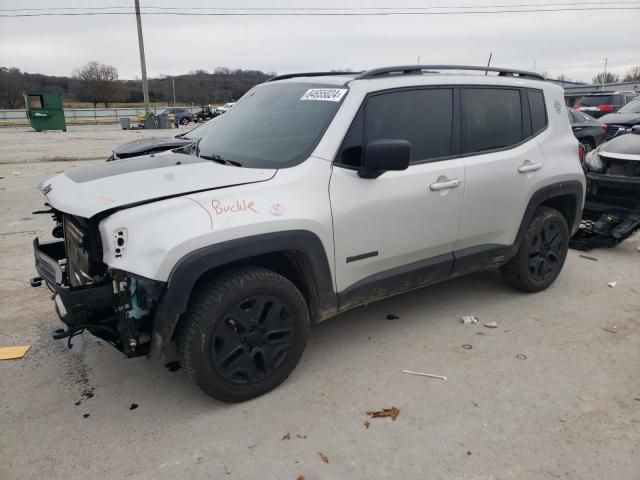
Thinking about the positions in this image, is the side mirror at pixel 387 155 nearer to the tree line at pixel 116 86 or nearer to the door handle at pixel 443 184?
the door handle at pixel 443 184

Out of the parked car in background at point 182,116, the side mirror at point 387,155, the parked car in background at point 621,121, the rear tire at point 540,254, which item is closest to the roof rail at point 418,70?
the side mirror at point 387,155

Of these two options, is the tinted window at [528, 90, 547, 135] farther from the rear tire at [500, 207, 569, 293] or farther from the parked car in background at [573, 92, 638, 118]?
the parked car in background at [573, 92, 638, 118]

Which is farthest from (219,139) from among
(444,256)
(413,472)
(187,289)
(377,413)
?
(413,472)

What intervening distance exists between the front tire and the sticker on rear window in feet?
4.03

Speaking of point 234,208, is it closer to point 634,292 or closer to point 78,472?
point 78,472

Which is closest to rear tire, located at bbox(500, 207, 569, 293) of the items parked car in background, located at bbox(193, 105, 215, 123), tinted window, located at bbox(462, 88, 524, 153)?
tinted window, located at bbox(462, 88, 524, 153)

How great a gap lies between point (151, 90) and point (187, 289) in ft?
274

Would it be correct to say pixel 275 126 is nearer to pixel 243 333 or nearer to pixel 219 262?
pixel 219 262

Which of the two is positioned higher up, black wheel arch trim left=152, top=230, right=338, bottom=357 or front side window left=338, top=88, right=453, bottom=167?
front side window left=338, top=88, right=453, bottom=167

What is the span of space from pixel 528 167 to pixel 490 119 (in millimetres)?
513

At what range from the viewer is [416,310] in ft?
14.4

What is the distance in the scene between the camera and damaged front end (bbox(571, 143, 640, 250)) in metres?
5.76

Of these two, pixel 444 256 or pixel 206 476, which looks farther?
pixel 444 256

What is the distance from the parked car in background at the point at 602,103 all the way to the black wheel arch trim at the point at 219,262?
17.8 m
